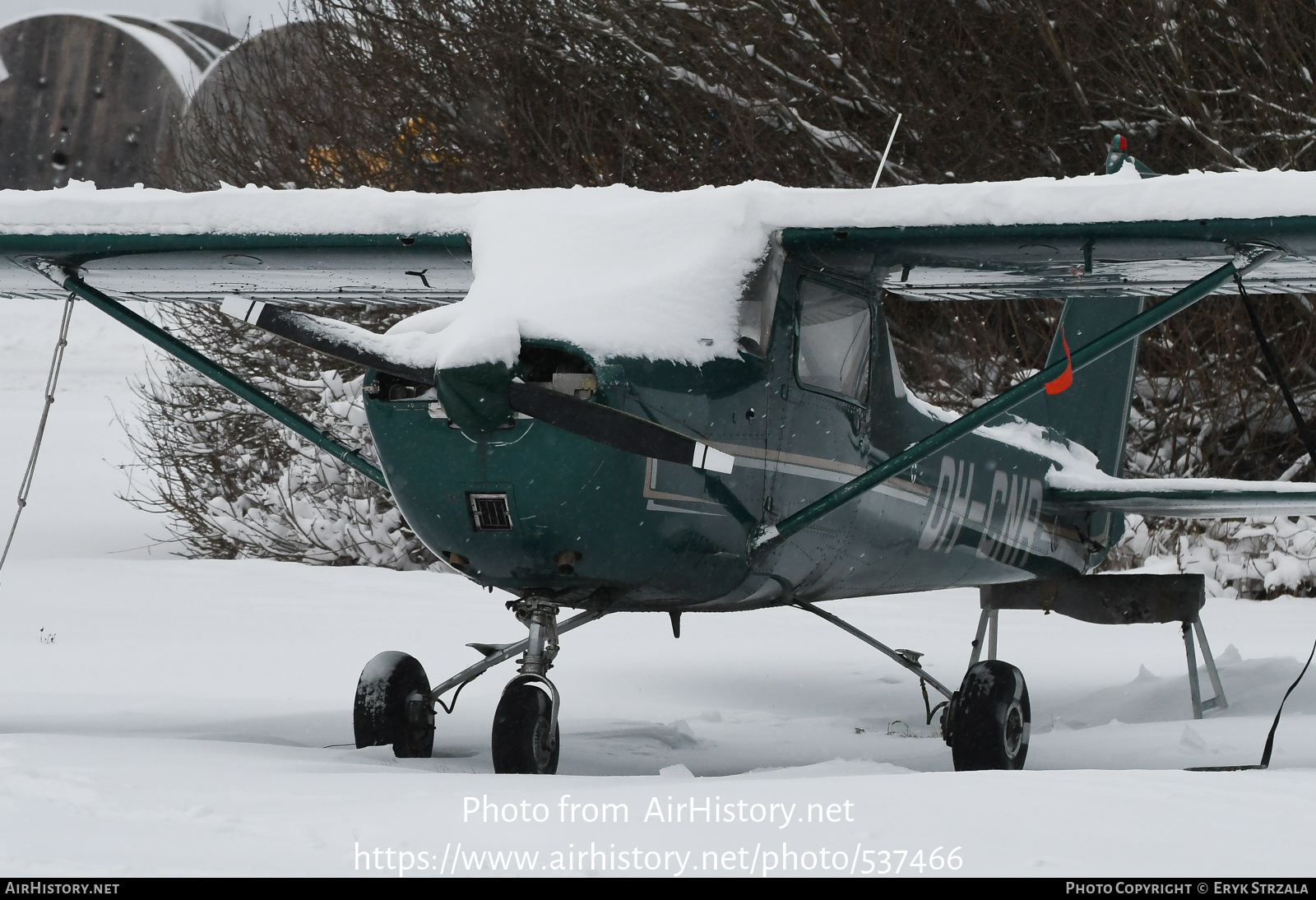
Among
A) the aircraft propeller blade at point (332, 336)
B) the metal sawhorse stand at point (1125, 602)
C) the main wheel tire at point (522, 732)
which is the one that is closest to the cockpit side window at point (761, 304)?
the aircraft propeller blade at point (332, 336)

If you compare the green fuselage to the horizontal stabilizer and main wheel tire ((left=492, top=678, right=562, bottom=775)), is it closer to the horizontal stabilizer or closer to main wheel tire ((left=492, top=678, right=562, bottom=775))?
main wheel tire ((left=492, top=678, right=562, bottom=775))

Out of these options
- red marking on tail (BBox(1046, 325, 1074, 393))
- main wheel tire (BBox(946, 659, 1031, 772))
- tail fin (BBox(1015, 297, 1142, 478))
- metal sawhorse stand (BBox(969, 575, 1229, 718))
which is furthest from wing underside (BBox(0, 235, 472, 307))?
tail fin (BBox(1015, 297, 1142, 478))

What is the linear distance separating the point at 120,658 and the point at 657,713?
3.24m

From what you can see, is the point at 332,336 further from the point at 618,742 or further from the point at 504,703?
the point at 618,742

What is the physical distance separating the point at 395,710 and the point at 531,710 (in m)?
0.81

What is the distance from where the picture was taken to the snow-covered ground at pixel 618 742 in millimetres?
2959

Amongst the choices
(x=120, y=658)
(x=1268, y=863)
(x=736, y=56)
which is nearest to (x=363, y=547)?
(x=736, y=56)

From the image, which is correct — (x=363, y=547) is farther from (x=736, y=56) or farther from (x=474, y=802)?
(x=474, y=802)

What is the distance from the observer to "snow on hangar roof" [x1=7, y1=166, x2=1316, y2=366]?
4430 millimetres

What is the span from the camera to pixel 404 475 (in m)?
4.49

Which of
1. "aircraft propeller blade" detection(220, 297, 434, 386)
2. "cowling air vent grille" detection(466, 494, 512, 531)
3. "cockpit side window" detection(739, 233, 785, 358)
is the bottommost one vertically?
"cowling air vent grille" detection(466, 494, 512, 531)

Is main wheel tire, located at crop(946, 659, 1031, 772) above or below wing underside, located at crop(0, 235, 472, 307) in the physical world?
below

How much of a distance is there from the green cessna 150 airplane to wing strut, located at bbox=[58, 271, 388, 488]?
20 millimetres

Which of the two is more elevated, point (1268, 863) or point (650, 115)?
point (650, 115)
